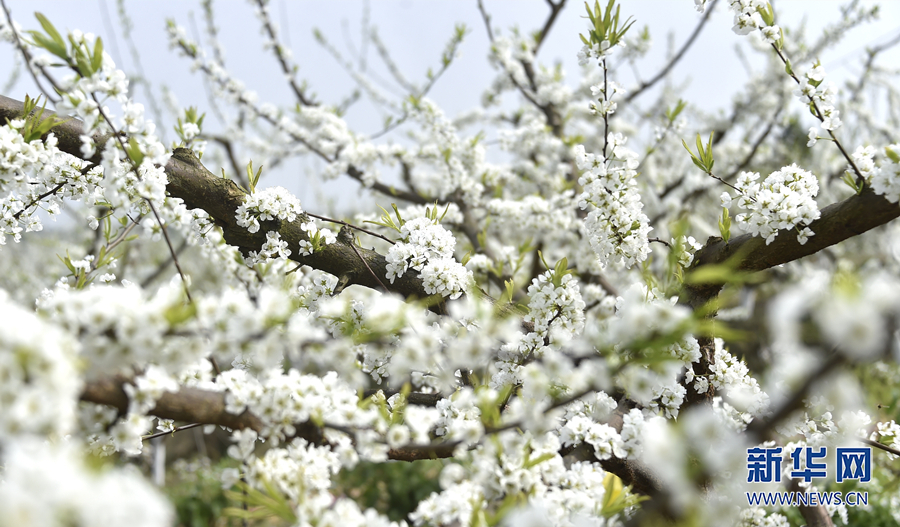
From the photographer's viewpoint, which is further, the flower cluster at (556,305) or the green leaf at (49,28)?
the flower cluster at (556,305)

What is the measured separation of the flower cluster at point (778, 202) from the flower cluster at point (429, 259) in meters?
0.87

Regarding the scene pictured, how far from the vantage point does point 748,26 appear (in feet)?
5.38

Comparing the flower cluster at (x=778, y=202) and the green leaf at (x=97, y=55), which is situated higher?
the flower cluster at (x=778, y=202)

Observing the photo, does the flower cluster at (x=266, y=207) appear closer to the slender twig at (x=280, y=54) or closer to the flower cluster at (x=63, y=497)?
the flower cluster at (x=63, y=497)

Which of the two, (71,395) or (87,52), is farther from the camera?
(87,52)

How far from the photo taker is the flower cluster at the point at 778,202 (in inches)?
56.0

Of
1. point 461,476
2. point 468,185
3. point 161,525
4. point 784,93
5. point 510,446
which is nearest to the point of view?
point 161,525

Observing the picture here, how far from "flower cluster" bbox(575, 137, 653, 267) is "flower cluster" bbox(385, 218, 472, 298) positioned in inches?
20.6

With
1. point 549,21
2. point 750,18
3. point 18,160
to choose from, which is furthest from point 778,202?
point 549,21

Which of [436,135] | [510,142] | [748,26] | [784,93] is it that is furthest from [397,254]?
[784,93]

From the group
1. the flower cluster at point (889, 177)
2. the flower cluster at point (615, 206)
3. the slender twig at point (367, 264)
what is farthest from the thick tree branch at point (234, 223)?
the flower cluster at point (889, 177)

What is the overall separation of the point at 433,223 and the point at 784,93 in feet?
15.1

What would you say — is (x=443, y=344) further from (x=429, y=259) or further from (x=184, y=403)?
(x=184, y=403)

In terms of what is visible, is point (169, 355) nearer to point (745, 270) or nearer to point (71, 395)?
point (71, 395)
